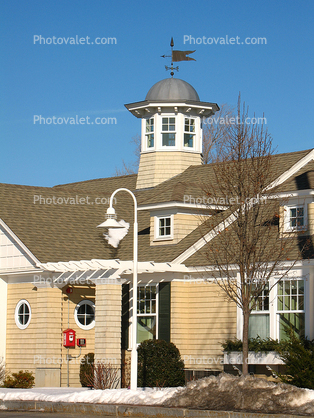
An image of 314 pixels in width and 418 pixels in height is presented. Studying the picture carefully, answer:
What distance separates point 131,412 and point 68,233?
10295 mm

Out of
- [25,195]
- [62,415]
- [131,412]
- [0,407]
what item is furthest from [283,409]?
[25,195]

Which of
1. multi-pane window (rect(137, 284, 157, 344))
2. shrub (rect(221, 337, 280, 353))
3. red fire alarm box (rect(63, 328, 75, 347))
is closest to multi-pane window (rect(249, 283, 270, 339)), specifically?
shrub (rect(221, 337, 280, 353))

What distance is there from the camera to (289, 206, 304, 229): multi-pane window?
67.7ft

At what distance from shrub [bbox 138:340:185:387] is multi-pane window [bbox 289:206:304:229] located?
5.07 meters

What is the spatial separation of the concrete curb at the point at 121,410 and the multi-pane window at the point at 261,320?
5774mm

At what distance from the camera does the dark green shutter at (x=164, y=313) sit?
70.7ft

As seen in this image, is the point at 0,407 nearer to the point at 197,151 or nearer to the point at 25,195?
the point at 25,195

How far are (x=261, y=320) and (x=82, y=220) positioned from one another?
870 cm

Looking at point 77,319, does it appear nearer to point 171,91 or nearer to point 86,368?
point 86,368

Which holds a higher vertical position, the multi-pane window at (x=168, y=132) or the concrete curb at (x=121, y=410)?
the multi-pane window at (x=168, y=132)

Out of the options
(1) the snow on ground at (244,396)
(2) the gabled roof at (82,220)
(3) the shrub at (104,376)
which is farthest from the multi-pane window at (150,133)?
(1) the snow on ground at (244,396)

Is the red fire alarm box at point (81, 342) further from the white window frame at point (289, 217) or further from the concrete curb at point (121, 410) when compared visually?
the white window frame at point (289, 217)

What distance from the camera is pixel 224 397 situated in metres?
15.1

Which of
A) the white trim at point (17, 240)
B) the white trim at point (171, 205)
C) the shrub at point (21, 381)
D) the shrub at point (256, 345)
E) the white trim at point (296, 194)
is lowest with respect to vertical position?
the shrub at point (21, 381)
